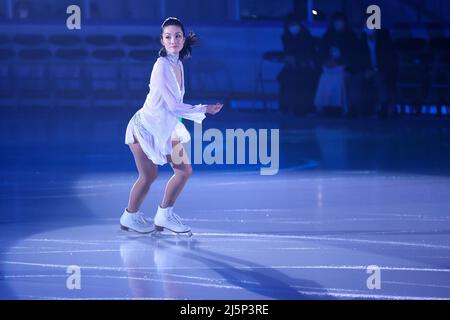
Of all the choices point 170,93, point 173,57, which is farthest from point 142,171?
point 173,57

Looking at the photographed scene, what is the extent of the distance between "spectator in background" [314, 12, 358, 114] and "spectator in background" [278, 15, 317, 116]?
255 mm

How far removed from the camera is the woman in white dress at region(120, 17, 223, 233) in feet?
16.1

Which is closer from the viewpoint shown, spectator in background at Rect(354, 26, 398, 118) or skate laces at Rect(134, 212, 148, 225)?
skate laces at Rect(134, 212, 148, 225)

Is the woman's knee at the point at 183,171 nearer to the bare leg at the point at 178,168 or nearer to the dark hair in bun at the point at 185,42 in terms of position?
the bare leg at the point at 178,168

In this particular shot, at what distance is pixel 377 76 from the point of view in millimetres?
13375

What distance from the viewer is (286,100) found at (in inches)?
558

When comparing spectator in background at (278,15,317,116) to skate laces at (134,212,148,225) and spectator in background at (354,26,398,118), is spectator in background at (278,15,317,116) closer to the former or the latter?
spectator in background at (354,26,398,118)

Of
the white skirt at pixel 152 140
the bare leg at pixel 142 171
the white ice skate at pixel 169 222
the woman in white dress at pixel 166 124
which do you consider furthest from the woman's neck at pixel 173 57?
the white ice skate at pixel 169 222

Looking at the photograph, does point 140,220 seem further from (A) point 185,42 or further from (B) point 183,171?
(A) point 185,42

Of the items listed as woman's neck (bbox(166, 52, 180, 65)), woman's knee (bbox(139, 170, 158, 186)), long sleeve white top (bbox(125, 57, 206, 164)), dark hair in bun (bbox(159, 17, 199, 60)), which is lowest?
woman's knee (bbox(139, 170, 158, 186))

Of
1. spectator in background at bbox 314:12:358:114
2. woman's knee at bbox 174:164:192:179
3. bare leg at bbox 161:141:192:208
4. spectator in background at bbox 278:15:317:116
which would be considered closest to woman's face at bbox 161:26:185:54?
bare leg at bbox 161:141:192:208

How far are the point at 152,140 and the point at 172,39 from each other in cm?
54

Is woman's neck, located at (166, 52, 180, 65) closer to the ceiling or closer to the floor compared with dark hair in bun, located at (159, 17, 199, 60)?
closer to the floor

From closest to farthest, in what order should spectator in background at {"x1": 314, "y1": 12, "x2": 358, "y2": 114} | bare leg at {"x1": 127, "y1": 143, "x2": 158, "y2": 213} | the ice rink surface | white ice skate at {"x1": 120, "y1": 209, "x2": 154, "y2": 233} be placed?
the ice rink surface
bare leg at {"x1": 127, "y1": 143, "x2": 158, "y2": 213}
white ice skate at {"x1": 120, "y1": 209, "x2": 154, "y2": 233}
spectator in background at {"x1": 314, "y1": 12, "x2": 358, "y2": 114}
